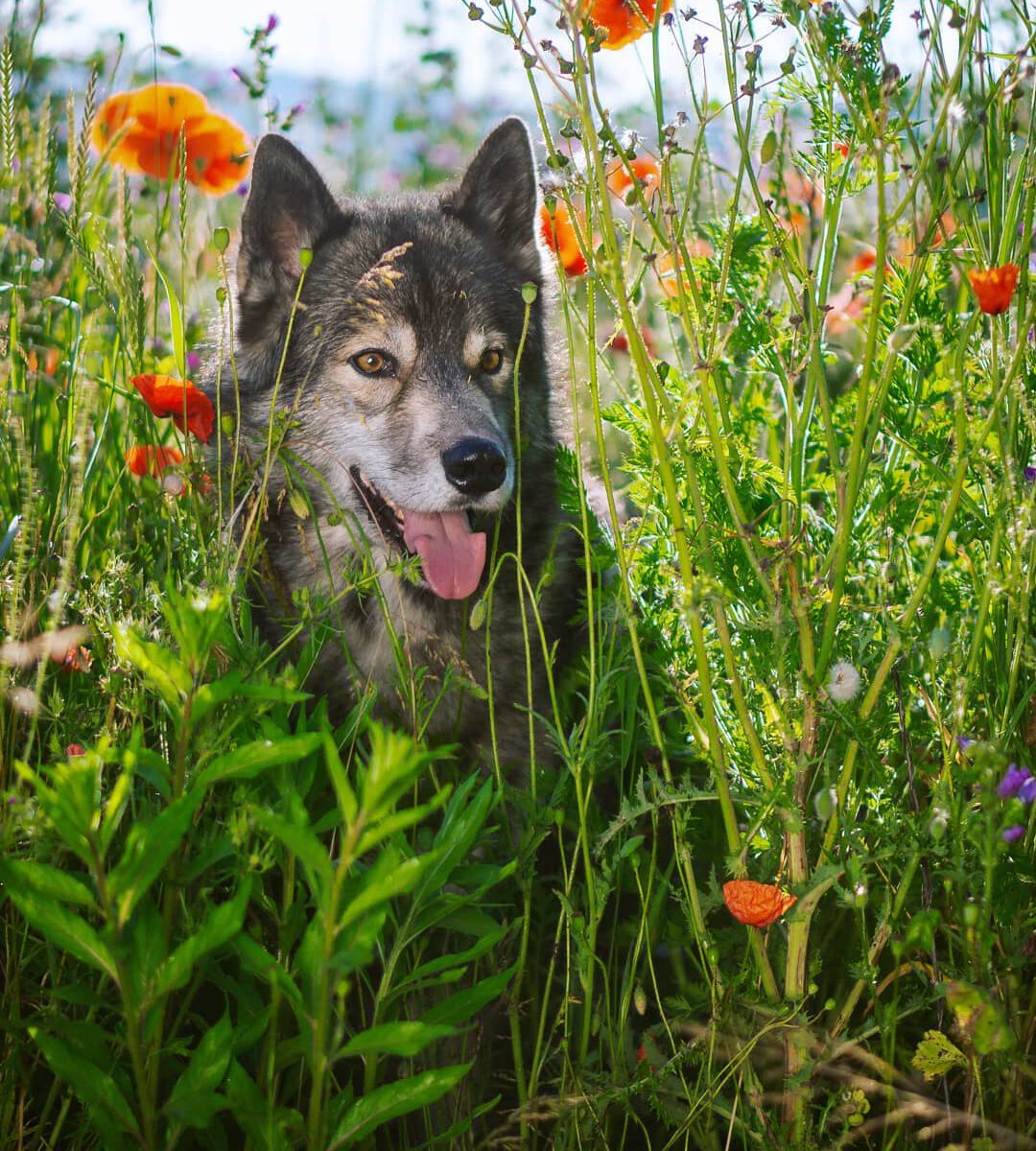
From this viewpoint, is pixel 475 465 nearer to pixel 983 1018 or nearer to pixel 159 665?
pixel 159 665

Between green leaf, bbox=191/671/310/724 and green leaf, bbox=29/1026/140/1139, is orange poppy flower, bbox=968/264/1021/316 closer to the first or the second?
green leaf, bbox=191/671/310/724

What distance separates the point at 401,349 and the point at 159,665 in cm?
148

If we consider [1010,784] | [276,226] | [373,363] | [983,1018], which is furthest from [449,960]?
[276,226]

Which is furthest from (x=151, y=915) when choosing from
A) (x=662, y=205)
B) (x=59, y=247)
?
(x=59, y=247)

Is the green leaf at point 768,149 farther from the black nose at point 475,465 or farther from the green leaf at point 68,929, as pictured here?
the green leaf at point 68,929

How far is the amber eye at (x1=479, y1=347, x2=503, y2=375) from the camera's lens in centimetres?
261

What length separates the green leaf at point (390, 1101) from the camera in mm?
1164

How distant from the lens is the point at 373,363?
2537 mm

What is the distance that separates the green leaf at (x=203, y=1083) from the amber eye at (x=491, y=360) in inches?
69.2

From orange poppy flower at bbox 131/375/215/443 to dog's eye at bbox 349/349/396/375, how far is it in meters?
0.75

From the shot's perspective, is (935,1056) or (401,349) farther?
(401,349)

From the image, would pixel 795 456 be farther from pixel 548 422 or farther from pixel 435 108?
pixel 435 108

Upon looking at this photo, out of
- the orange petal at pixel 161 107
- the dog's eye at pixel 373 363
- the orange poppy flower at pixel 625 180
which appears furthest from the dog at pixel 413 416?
the orange poppy flower at pixel 625 180

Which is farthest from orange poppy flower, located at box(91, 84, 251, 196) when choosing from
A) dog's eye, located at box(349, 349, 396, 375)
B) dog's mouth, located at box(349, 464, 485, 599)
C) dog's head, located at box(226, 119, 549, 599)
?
dog's mouth, located at box(349, 464, 485, 599)
